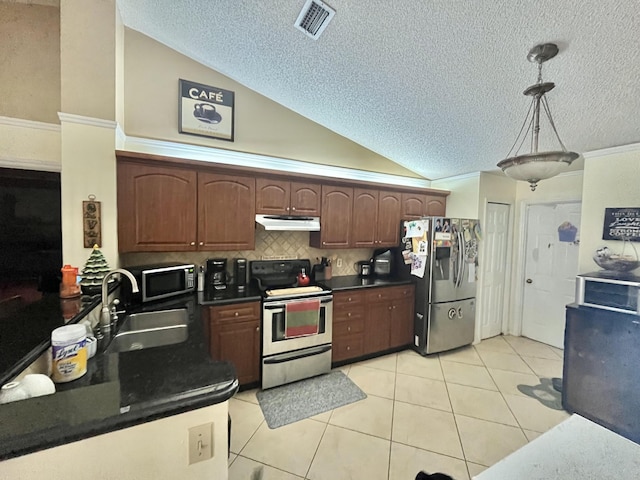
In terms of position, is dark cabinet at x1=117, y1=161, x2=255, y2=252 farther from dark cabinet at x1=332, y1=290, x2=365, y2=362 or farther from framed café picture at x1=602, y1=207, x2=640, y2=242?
framed café picture at x1=602, y1=207, x2=640, y2=242

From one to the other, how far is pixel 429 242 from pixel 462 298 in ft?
3.01

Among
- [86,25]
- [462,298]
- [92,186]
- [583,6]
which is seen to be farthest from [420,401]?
[86,25]

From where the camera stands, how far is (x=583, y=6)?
54.0 inches

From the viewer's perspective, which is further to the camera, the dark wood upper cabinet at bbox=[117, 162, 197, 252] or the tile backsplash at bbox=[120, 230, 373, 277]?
the tile backsplash at bbox=[120, 230, 373, 277]

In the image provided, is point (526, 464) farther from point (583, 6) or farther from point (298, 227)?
point (298, 227)

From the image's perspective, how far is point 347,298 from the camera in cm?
305

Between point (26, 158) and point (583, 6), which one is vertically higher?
point (583, 6)

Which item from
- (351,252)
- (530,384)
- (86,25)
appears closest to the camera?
(86,25)

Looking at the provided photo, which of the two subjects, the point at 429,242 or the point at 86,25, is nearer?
the point at 86,25

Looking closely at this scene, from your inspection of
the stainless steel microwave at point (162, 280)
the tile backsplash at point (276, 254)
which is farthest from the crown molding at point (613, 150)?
the stainless steel microwave at point (162, 280)

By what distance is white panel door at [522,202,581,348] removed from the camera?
3.49m

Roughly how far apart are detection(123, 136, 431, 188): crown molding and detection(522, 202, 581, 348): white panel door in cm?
199

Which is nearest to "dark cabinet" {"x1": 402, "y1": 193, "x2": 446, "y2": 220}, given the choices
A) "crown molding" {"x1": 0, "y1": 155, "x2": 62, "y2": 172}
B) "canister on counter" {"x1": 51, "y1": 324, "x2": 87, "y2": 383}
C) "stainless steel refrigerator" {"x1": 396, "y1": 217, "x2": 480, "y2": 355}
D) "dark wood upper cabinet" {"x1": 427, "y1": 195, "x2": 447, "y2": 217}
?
"dark wood upper cabinet" {"x1": 427, "y1": 195, "x2": 447, "y2": 217}

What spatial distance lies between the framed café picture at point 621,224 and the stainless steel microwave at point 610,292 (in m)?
0.37
